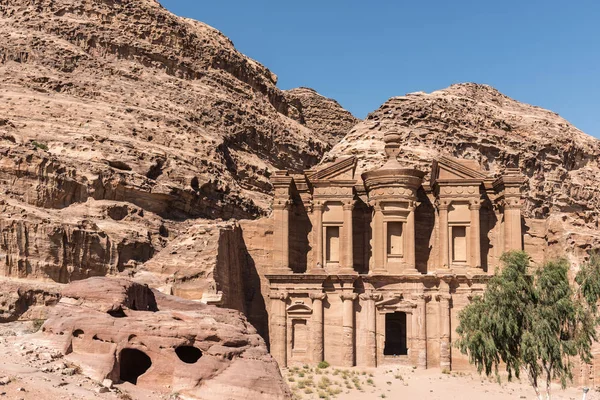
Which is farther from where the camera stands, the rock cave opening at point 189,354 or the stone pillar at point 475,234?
the stone pillar at point 475,234

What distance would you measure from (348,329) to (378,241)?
191 inches

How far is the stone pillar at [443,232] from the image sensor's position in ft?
142

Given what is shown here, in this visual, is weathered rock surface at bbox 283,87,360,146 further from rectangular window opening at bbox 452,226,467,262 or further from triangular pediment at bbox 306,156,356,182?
rectangular window opening at bbox 452,226,467,262

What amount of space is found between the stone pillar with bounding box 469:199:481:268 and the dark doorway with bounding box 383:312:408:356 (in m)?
5.52

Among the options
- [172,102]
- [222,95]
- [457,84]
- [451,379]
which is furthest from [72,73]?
[451,379]

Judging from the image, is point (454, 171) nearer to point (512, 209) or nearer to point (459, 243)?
point (512, 209)

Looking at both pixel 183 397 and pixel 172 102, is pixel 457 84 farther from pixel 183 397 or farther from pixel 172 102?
pixel 183 397

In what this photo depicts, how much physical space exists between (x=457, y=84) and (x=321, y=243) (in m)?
22.1

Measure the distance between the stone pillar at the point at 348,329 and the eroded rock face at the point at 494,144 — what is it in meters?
10.2

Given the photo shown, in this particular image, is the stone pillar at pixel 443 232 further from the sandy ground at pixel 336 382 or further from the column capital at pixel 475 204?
the sandy ground at pixel 336 382

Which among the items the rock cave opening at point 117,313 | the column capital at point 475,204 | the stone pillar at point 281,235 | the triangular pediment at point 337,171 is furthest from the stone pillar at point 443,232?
the rock cave opening at point 117,313

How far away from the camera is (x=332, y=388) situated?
3675 cm

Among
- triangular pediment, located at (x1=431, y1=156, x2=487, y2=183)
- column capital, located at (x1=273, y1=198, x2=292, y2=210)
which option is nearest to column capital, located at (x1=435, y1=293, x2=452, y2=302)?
triangular pediment, located at (x1=431, y1=156, x2=487, y2=183)

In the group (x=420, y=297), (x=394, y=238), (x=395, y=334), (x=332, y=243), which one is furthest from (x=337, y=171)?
(x=395, y=334)
